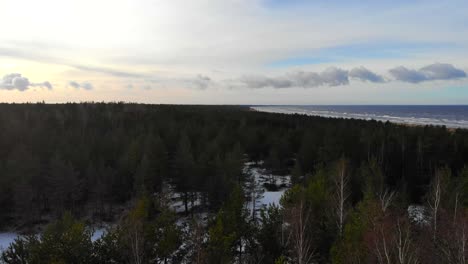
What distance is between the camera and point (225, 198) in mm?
39562

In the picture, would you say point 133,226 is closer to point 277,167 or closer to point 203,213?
point 203,213

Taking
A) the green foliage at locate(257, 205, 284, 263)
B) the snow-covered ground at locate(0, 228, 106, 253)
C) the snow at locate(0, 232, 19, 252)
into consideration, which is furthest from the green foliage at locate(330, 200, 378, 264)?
the snow at locate(0, 232, 19, 252)

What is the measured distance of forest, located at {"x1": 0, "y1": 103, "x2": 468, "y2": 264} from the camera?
63.8 feet

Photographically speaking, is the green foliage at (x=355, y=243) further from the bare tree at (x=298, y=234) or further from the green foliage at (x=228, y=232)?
the green foliage at (x=228, y=232)

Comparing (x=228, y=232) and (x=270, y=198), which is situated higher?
(x=228, y=232)

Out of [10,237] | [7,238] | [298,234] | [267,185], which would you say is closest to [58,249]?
[298,234]

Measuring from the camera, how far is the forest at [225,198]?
63.8 ft

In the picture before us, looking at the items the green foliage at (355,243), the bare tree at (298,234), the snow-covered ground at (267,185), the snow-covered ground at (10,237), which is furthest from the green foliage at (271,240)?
the snow-covered ground at (10,237)

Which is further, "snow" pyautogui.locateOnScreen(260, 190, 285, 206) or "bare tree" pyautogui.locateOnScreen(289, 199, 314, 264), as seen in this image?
"snow" pyautogui.locateOnScreen(260, 190, 285, 206)

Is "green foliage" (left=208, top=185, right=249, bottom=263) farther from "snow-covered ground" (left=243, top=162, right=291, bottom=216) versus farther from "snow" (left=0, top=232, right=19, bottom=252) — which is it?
"snow" (left=0, top=232, right=19, bottom=252)

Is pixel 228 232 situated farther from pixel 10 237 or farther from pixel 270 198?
pixel 10 237

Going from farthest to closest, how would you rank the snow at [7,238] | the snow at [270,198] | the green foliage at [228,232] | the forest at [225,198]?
the snow at [270,198], the snow at [7,238], the green foliage at [228,232], the forest at [225,198]

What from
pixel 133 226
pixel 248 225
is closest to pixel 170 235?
pixel 133 226

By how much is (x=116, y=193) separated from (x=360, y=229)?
115 ft
